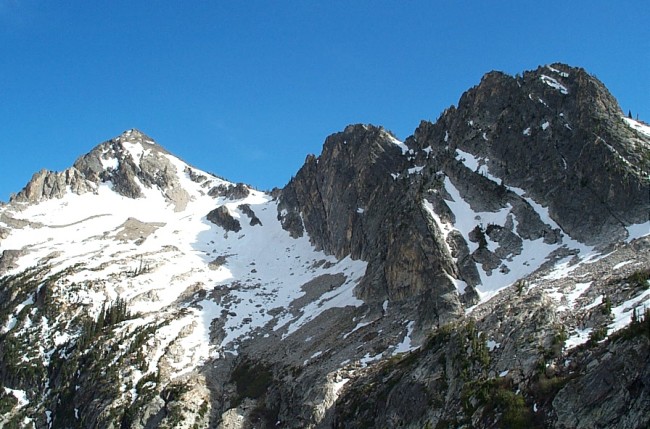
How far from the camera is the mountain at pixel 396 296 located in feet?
137

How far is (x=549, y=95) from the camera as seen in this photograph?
3831 inches

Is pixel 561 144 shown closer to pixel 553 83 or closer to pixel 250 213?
pixel 553 83

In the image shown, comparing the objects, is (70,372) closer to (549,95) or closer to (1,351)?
(1,351)

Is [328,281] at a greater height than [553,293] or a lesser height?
greater

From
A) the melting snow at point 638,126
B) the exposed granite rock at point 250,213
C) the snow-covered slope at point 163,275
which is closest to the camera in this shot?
the melting snow at point 638,126

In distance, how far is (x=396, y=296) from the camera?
264ft

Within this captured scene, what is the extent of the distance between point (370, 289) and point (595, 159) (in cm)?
4141

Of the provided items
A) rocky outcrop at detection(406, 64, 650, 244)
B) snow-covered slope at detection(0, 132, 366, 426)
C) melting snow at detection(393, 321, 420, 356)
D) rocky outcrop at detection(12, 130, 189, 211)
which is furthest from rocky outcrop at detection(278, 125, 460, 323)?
rocky outcrop at detection(12, 130, 189, 211)

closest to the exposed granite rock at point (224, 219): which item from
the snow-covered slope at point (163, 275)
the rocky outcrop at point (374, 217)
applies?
the snow-covered slope at point (163, 275)

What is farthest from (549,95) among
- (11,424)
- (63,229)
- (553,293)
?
(63,229)

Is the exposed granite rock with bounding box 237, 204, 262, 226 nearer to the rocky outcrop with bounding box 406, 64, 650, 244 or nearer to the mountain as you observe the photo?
the mountain

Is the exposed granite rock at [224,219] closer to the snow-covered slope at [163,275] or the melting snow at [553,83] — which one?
the snow-covered slope at [163,275]

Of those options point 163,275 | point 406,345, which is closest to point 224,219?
point 163,275

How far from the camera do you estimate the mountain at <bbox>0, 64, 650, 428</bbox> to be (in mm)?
41781
